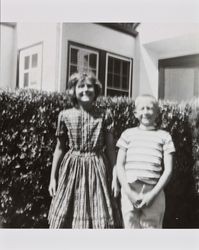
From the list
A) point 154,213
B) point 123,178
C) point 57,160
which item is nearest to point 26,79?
point 57,160

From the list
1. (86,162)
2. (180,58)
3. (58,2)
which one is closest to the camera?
(86,162)

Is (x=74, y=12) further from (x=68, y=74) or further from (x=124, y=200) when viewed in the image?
(x=124, y=200)

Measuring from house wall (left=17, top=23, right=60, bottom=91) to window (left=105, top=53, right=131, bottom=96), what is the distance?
298mm

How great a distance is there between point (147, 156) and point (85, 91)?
0.47 m

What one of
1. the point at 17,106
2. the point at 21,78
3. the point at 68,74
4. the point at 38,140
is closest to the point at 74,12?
the point at 68,74

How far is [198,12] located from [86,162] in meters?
1.03

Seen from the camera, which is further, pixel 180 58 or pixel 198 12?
pixel 180 58

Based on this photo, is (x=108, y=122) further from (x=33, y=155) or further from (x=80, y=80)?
(x=33, y=155)

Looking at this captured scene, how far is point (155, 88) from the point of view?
1938 mm

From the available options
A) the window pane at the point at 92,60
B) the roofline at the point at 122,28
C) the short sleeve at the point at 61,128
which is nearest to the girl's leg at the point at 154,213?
the short sleeve at the point at 61,128

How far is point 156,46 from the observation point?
2076 millimetres

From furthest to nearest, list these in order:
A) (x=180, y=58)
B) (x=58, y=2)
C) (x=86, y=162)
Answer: (x=180, y=58) < (x=58, y=2) < (x=86, y=162)

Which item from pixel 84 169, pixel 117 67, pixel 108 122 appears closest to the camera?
pixel 84 169

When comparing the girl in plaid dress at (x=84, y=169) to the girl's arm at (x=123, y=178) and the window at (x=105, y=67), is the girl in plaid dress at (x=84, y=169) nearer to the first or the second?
the girl's arm at (x=123, y=178)
